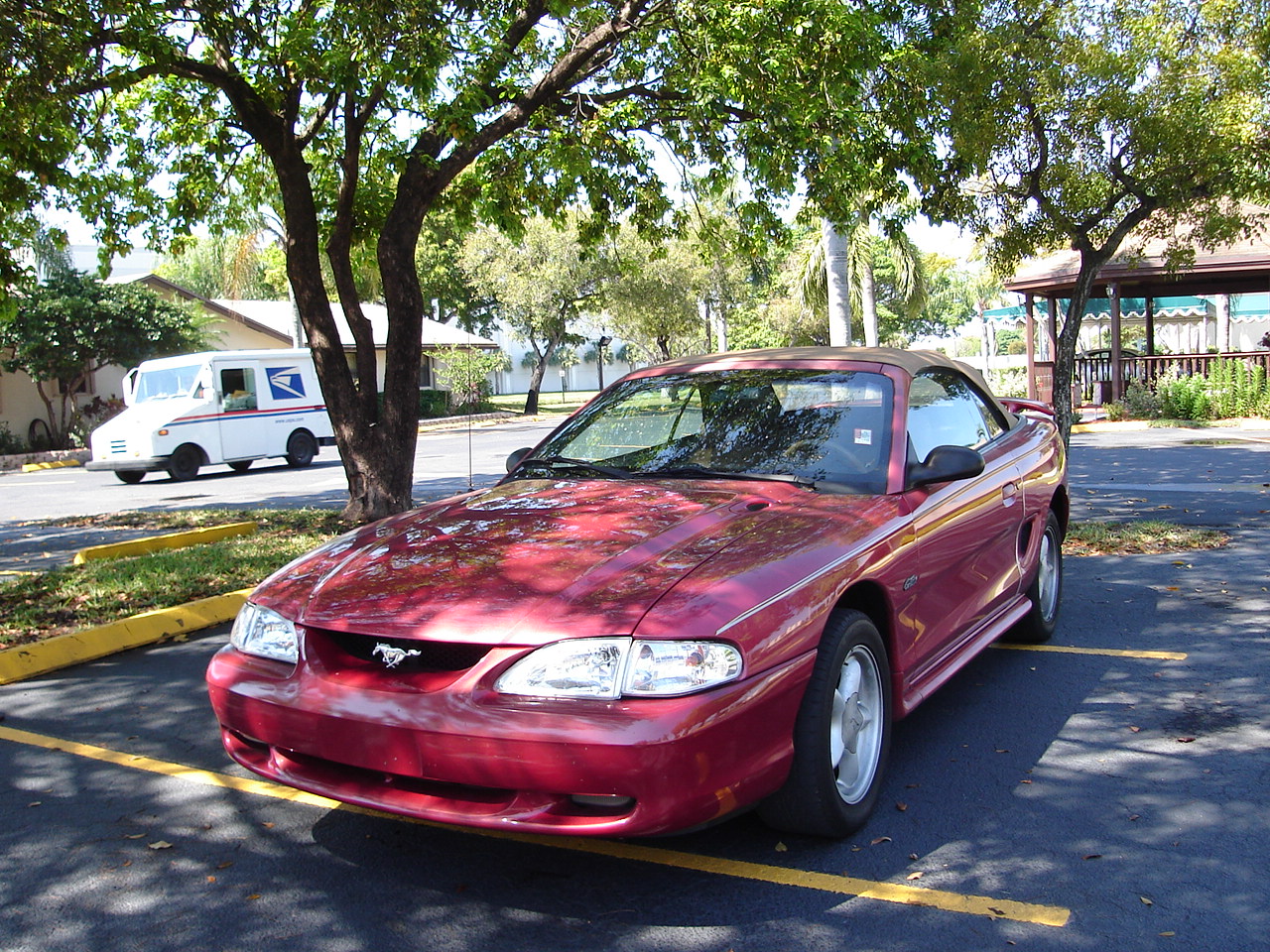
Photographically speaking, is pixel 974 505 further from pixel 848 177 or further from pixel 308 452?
pixel 308 452

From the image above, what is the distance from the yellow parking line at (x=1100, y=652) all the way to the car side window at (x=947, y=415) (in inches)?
45.5

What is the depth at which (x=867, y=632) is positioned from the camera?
12.2ft

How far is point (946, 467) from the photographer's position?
4293 mm

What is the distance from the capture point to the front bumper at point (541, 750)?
292 cm

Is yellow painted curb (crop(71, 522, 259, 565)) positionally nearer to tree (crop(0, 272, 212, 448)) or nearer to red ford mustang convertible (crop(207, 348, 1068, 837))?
red ford mustang convertible (crop(207, 348, 1068, 837))

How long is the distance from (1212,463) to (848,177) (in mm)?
7861

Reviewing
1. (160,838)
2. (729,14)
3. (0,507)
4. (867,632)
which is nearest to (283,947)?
(160,838)

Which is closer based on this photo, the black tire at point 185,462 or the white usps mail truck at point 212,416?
the white usps mail truck at point 212,416

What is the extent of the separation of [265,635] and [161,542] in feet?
21.4

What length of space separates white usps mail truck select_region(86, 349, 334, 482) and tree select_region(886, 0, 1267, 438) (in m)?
12.9

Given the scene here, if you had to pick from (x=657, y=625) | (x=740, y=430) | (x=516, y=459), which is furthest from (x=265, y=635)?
(x=740, y=430)

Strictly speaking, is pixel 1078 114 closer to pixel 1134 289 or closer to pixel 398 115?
pixel 398 115

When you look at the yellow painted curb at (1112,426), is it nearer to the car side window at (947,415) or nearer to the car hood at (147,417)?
the car hood at (147,417)

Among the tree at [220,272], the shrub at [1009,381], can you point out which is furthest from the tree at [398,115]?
the tree at [220,272]
